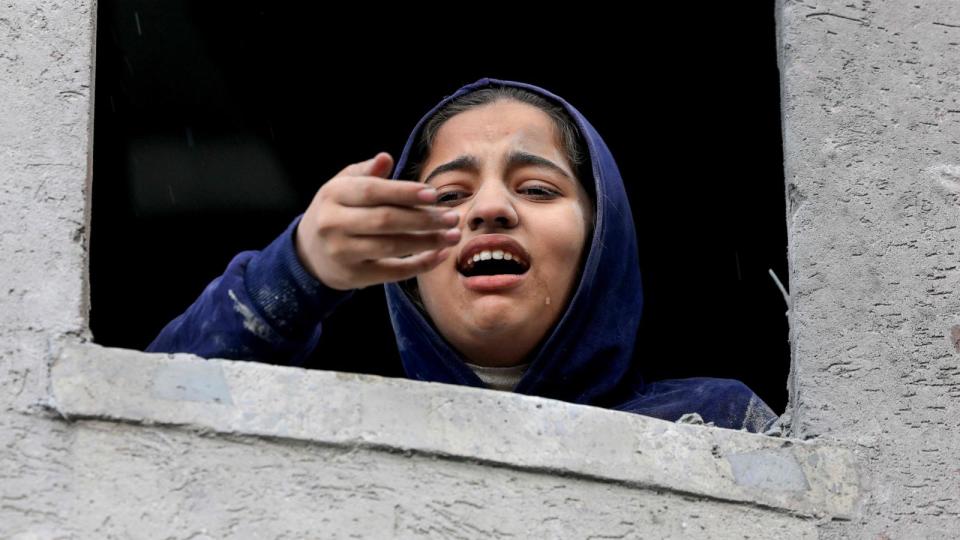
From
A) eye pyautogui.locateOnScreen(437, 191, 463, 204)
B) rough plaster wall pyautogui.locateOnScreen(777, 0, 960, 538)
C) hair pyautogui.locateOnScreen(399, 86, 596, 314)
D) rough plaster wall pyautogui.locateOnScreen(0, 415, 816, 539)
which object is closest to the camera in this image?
rough plaster wall pyautogui.locateOnScreen(0, 415, 816, 539)

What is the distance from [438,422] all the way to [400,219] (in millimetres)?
339

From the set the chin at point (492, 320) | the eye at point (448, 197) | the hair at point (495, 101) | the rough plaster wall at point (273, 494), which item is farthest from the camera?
the hair at point (495, 101)

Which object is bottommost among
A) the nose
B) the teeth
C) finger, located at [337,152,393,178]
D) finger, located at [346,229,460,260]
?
the teeth

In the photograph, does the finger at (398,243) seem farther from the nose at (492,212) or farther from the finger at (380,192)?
the nose at (492,212)

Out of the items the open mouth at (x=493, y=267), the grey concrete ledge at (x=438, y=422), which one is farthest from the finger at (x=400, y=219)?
the open mouth at (x=493, y=267)

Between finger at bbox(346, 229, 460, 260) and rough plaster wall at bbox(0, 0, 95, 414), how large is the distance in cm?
46

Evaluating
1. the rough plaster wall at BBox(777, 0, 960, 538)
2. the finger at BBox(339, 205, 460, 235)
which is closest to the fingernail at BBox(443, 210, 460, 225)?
the finger at BBox(339, 205, 460, 235)

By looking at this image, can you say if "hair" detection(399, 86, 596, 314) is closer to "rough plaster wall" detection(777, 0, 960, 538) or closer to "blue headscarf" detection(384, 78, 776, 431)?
"blue headscarf" detection(384, 78, 776, 431)

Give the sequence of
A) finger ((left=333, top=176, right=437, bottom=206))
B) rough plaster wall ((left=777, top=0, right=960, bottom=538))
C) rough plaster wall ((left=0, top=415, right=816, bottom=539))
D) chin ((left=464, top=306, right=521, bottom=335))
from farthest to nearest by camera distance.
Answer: chin ((left=464, top=306, right=521, bottom=335)) → rough plaster wall ((left=777, top=0, right=960, bottom=538)) → finger ((left=333, top=176, right=437, bottom=206)) → rough plaster wall ((left=0, top=415, right=816, bottom=539))

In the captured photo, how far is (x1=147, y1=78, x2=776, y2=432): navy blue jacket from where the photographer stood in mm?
3814

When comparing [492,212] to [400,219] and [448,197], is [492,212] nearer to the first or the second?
[448,197]

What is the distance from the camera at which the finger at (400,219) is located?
333 centimetres

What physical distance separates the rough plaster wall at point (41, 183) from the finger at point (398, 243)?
0.46 m

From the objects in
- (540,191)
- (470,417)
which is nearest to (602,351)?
(540,191)
